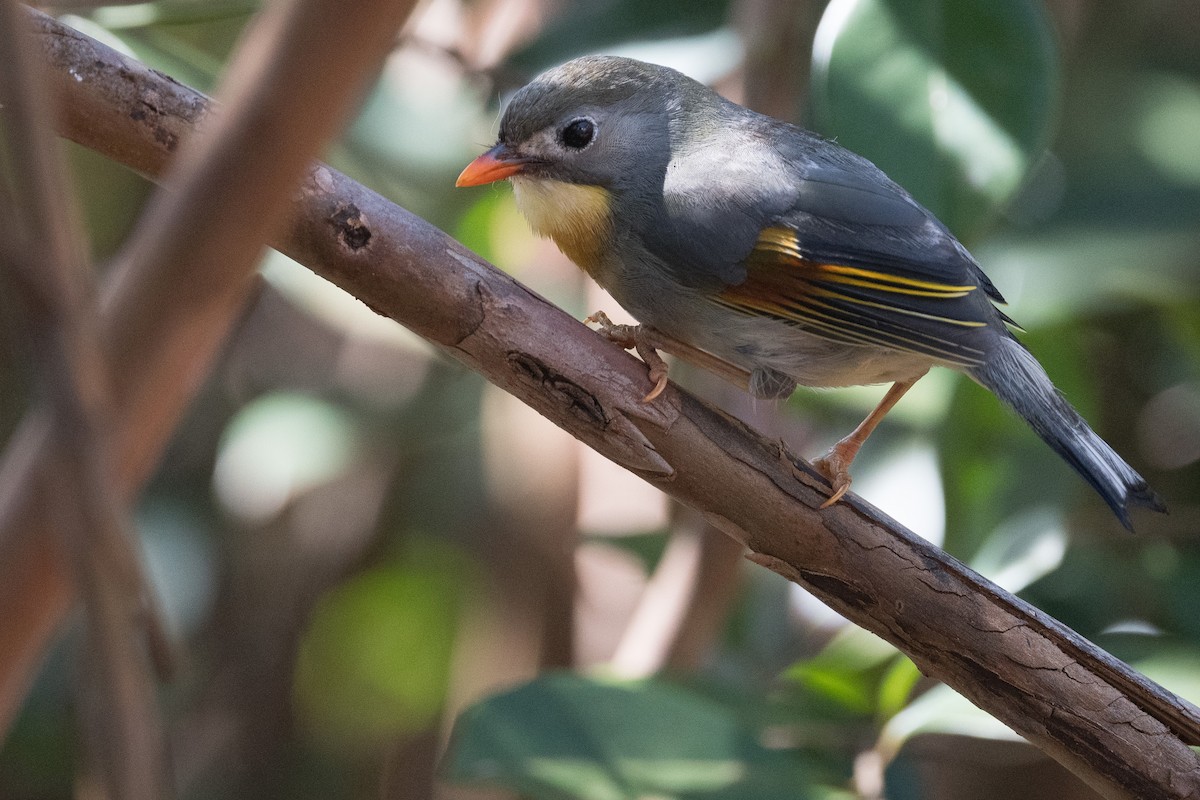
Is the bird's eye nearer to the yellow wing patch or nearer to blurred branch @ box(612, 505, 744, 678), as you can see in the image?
the yellow wing patch

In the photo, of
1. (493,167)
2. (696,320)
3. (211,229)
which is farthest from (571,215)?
(211,229)

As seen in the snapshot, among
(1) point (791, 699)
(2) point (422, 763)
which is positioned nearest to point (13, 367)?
(2) point (422, 763)

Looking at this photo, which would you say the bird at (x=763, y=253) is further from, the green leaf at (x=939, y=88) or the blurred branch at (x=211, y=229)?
the blurred branch at (x=211, y=229)

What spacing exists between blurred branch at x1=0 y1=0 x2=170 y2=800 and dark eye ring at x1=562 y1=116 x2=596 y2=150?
156 centimetres

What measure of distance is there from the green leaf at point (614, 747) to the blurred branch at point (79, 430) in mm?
1459

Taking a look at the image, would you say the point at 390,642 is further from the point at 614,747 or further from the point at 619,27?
the point at 619,27

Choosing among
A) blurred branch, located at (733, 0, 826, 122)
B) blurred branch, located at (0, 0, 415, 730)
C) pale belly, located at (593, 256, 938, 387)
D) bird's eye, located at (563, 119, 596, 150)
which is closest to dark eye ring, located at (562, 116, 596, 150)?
bird's eye, located at (563, 119, 596, 150)

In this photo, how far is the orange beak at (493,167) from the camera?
1957mm

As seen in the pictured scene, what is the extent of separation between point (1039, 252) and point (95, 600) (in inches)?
90.8

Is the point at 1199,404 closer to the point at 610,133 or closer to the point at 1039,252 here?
the point at 1039,252

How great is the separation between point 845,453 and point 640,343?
1.36 feet

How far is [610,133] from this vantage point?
6.55 feet

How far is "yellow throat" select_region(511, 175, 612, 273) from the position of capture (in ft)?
6.32

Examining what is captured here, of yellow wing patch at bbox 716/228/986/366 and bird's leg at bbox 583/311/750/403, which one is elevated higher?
yellow wing patch at bbox 716/228/986/366
